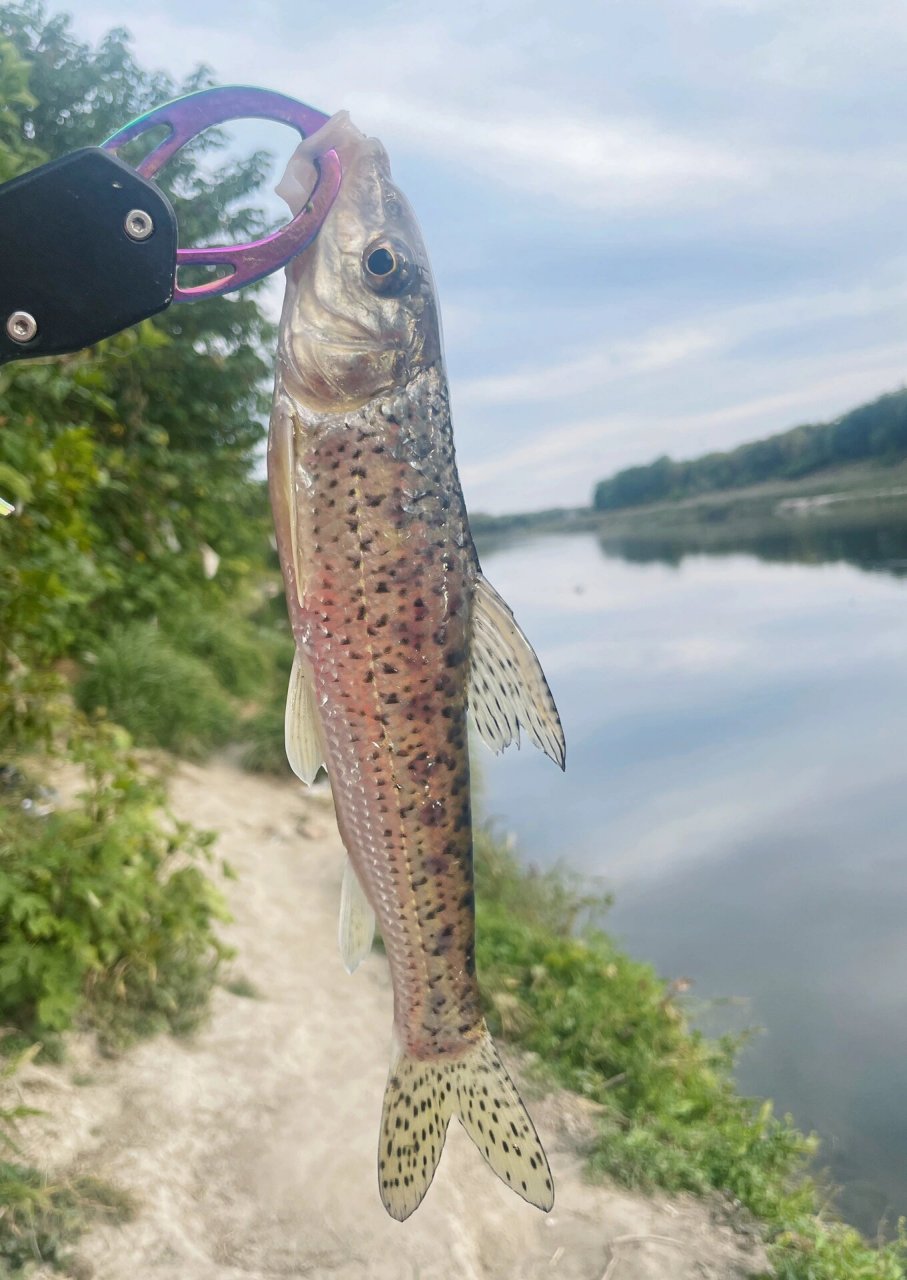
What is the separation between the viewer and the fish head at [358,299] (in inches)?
59.2

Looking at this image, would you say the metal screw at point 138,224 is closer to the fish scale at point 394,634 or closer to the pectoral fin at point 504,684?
the fish scale at point 394,634

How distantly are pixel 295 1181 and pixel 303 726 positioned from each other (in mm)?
3747

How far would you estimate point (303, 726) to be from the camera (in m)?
1.58

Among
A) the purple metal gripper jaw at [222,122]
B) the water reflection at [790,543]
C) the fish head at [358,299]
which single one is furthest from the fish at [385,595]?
the water reflection at [790,543]

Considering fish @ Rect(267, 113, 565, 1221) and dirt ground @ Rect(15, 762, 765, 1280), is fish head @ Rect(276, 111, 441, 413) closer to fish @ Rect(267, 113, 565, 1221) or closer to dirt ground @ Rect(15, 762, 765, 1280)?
fish @ Rect(267, 113, 565, 1221)

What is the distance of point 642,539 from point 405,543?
66.8m

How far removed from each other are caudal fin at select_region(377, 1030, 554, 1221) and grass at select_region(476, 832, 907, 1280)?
339cm

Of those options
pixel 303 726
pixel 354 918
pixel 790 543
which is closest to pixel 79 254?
pixel 303 726

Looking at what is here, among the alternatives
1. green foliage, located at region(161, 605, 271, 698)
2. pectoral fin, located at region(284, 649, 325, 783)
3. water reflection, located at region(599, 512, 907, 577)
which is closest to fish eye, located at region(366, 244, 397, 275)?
pectoral fin, located at region(284, 649, 325, 783)

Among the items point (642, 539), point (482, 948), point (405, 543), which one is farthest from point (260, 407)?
point (642, 539)

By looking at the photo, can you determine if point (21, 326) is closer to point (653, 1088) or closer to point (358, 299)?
point (358, 299)

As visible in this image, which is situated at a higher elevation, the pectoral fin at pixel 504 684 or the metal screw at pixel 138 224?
the metal screw at pixel 138 224

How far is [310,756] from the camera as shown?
5.15 feet

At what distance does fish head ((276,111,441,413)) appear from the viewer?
150 cm
